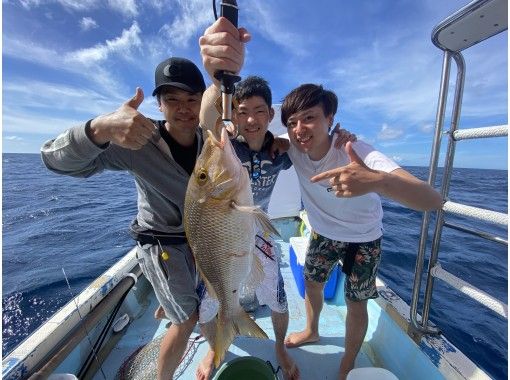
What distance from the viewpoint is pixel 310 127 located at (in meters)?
2.46

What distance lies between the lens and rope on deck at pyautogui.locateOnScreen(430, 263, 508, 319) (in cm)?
174

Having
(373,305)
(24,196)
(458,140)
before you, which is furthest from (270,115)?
(24,196)

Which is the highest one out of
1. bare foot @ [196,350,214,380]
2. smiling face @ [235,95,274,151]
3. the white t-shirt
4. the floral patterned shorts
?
smiling face @ [235,95,274,151]

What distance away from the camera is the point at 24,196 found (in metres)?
18.6

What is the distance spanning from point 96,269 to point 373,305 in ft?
23.2

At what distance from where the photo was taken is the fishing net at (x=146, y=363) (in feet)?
8.92

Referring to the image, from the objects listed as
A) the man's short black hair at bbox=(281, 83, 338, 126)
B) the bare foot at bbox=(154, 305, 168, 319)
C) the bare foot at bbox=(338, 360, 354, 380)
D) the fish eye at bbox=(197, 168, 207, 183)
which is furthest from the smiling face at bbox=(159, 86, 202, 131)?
the bare foot at bbox=(338, 360, 354, 380)

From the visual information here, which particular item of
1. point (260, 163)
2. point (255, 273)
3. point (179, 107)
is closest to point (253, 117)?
point (260, 163)

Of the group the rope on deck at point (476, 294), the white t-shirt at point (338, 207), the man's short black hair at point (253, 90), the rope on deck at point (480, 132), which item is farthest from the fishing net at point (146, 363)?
the rope on deck at point (480, 132)

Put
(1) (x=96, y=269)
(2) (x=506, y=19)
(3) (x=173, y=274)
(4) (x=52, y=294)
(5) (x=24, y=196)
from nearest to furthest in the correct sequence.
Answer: (2) (x=506, y=19)
(3) (x=173, y=274)
(4) (x=52, y=294)
(1) (x=96, y=269)
(5) (x=24, y=196)

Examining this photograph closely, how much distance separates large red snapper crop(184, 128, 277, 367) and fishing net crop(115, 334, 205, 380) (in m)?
1.16

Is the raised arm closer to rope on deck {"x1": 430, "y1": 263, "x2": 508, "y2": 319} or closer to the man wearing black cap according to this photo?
rope on deck {"x1": 430, "y1": 263, "x2": 508, "y2": 319}

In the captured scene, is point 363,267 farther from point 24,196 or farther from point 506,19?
point 24,196

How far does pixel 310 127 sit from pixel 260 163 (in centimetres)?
56
